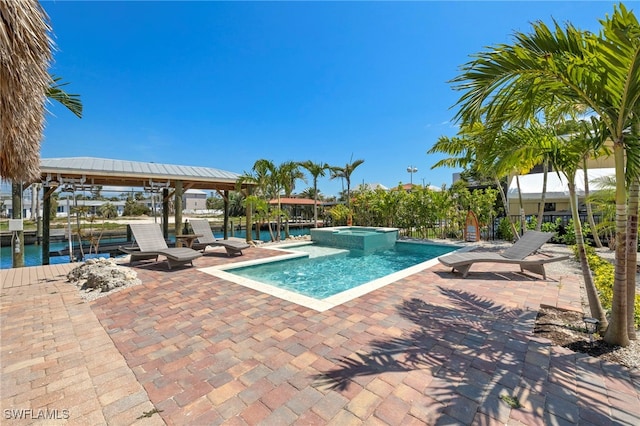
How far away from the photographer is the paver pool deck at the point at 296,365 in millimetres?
2311

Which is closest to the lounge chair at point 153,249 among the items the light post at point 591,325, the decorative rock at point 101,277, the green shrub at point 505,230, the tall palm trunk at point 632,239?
the decorative rock at point 101,277

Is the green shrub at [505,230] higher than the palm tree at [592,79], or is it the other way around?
the palm tree at [592,79]

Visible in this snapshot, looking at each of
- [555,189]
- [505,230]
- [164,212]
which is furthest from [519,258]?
[164,212]

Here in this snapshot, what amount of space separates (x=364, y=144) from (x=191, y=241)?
71.8 ft

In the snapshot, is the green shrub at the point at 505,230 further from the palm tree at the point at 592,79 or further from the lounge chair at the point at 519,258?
the palm tree at the point at 592,79

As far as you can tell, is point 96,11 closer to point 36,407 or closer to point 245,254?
point 245,254

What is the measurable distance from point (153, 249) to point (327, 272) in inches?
232

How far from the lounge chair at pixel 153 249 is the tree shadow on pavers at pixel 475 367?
6.55 metres

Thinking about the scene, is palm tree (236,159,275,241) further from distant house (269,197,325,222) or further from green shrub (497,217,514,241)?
distant house (269,197,325,222)

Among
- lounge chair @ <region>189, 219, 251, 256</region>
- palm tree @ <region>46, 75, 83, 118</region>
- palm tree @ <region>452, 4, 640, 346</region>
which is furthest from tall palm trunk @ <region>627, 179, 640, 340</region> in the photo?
palm tree @ <region>46, 75, 83, 118</region>

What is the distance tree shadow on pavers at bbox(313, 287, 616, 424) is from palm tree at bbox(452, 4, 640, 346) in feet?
3.98

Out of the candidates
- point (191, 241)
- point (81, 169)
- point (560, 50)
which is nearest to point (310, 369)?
point (560, 50)

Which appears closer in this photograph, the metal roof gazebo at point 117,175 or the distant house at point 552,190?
the metal roof gazebo at point 117,175

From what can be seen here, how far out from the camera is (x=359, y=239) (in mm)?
13805
